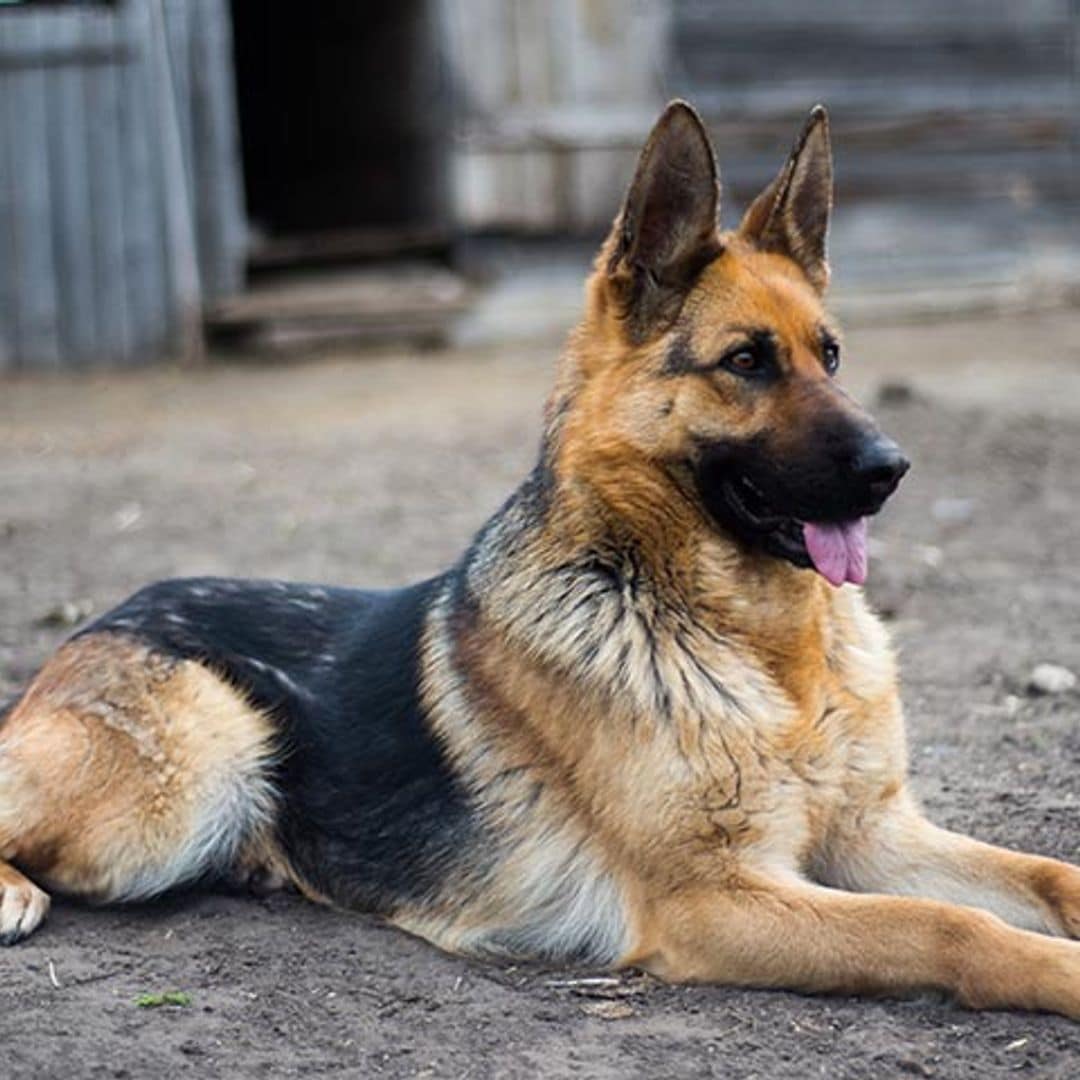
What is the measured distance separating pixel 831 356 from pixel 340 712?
1.41 metres

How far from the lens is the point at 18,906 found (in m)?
4.31

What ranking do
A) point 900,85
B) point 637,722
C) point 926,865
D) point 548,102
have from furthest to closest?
point 900,85, point 548,102, point 926,865, point 637,722

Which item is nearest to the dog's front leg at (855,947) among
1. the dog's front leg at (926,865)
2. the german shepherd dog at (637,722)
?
the german shepherd dog at (637,722)

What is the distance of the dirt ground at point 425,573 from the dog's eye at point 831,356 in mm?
1276

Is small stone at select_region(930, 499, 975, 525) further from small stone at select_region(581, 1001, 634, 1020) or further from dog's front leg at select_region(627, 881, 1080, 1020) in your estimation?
small stone at select_region(581, 1001, 634, 1020)

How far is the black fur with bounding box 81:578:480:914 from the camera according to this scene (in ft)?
14.3

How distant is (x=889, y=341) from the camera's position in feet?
44.3

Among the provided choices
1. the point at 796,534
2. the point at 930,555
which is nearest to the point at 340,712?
the point at 796,534

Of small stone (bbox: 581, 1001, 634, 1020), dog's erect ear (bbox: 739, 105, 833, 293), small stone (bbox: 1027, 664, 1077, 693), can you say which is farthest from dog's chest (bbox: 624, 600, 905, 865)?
small stone (bbox: 1027, 664, 1077, 693)

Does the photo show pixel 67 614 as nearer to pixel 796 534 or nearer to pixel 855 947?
pixel 796 534

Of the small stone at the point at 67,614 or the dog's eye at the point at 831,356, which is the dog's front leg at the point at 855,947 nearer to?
the dog's eye at the point at 831,356

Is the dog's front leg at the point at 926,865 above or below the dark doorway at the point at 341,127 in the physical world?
below

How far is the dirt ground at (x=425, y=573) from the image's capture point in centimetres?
366

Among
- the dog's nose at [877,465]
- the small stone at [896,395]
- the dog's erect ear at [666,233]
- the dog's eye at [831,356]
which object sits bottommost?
the small stone at [896,395]
